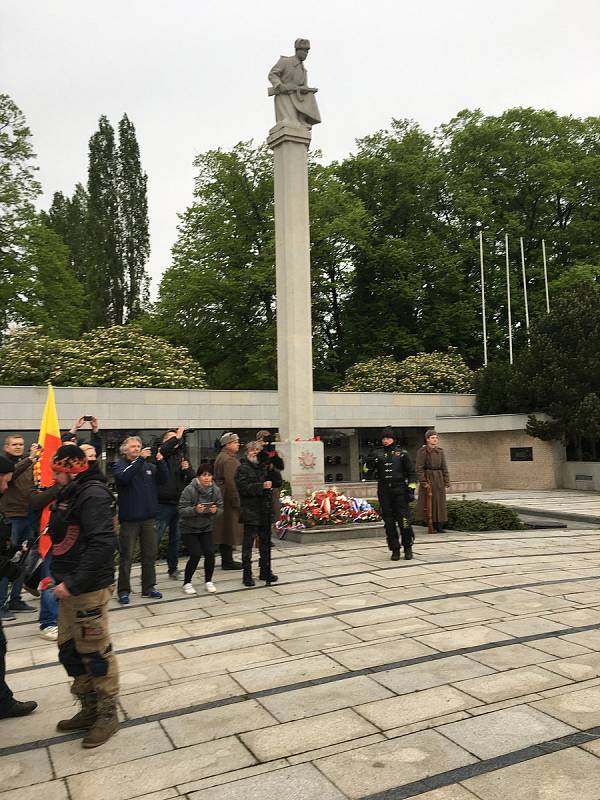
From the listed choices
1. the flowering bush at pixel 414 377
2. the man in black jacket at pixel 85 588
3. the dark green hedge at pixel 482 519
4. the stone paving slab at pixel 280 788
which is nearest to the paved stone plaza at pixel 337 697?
the stone paving slab at pixel 280 788

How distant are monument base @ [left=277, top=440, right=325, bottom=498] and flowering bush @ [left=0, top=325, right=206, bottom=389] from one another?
7452 millimetres

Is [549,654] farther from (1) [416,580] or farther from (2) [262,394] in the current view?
(2) [262,394]

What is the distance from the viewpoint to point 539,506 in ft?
63.0

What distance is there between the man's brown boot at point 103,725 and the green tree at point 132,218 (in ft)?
135

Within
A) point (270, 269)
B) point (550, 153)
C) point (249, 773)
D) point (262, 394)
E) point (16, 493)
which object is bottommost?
point (249, 773)

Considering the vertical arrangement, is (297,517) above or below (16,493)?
below

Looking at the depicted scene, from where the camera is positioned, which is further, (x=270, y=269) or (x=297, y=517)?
(x=270, y=269)

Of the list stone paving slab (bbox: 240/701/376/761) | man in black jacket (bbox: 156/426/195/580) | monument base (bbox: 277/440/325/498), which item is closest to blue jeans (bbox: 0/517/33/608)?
man in black jacket (bbox: 156/426/195/580)

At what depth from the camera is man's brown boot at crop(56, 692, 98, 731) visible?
4812mm

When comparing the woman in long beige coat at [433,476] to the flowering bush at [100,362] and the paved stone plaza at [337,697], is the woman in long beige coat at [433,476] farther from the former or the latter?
the flowering bush at [100,362]

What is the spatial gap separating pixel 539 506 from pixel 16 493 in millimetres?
14778

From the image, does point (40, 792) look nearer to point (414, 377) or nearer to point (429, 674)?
point (429, 674)

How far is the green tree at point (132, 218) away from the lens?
45.1 metres

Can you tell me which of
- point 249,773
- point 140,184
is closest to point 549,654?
point 249,773
